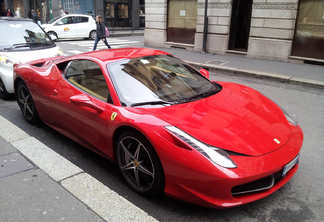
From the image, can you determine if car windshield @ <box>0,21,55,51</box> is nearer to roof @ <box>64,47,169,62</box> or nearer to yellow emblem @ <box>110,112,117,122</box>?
roof @ <box>64,47,169,62</box>

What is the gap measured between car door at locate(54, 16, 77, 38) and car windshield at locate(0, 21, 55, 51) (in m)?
11.5

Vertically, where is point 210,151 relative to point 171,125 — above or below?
below

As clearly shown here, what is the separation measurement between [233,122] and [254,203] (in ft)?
2.60

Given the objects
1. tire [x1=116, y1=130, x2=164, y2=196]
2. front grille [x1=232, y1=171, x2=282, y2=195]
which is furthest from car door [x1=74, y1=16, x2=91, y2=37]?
front grille [x1=232, y1=171, x2=282, y2=195]

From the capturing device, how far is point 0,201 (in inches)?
112

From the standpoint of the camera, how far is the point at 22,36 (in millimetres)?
6980

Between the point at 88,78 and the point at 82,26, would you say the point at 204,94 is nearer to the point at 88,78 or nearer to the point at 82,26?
the point at 88,78

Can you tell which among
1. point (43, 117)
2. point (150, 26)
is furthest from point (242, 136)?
point (150, 26)

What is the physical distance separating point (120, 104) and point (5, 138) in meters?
2.22

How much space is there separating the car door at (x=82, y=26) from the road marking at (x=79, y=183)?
52.2 ft

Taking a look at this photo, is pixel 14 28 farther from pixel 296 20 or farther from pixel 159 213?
pixel 296 20

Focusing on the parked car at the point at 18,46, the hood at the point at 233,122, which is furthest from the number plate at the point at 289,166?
the parked car at the point at 18,46

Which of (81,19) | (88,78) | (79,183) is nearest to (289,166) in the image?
(79,183)

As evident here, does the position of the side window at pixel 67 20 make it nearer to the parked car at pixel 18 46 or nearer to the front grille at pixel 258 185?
the parked car at pixel 18 46
